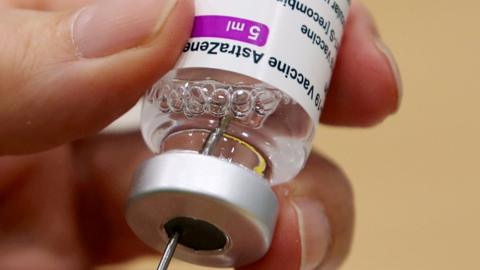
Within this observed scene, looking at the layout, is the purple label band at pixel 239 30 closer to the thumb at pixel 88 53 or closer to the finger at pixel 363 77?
the thumb at pixel 88 53

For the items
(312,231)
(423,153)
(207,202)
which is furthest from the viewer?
(423,153)

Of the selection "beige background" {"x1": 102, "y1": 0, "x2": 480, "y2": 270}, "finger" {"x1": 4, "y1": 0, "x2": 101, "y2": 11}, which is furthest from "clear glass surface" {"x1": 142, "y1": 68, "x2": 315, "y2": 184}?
"beige background" {"x1": 102, "y1": 0, "x2": 480, "y2": 270}

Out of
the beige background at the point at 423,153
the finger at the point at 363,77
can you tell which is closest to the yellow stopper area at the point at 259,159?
the finger at the point at 363,77

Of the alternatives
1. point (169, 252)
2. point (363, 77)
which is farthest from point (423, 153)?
point (169, 252)

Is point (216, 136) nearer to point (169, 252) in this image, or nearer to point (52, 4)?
point (169, 252)

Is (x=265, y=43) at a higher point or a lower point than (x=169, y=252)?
higher

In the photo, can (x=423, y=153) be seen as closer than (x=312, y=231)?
No

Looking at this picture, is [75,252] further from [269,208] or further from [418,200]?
[418,200]
